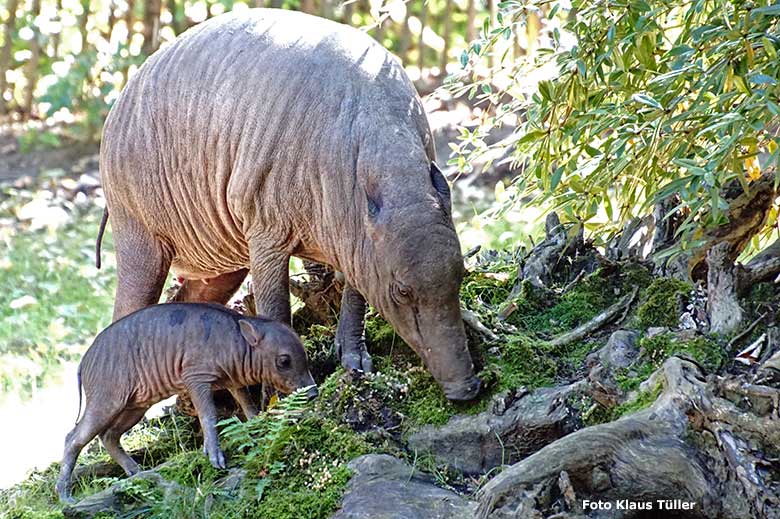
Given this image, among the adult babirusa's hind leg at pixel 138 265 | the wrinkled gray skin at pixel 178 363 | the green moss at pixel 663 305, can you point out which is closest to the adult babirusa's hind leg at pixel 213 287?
the adult babirusa's hind leg at pixel 138 265

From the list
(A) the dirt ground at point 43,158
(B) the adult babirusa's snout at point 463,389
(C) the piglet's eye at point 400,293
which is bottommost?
(A) the dirt ground at point 43,158

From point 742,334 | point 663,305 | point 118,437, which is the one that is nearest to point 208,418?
point 118,437

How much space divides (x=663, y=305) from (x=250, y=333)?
6.00 feet

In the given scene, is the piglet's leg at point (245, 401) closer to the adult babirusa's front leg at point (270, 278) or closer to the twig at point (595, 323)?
the adult babirusa's front leg at point (270, 278)

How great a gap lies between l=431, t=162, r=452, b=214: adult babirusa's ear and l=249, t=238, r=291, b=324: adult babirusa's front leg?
0.83m

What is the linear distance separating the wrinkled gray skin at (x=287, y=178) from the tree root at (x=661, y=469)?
39.2 inches

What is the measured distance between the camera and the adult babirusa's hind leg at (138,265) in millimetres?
5969

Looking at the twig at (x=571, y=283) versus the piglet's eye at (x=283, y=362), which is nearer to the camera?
the piglet's eye at (x=283, y=362)

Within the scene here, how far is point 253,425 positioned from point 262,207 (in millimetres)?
1066

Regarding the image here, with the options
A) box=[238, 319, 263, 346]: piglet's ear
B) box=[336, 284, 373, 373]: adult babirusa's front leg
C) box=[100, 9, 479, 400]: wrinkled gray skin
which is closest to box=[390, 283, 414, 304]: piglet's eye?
box=[100, 9, 479, 400]: wrinkled gray skin

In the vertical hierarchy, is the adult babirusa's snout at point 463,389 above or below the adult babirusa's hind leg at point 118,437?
above

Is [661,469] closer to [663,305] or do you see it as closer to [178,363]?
[663,305]

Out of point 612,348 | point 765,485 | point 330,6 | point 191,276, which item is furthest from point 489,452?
point 330,6

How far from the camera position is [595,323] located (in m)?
5.23
